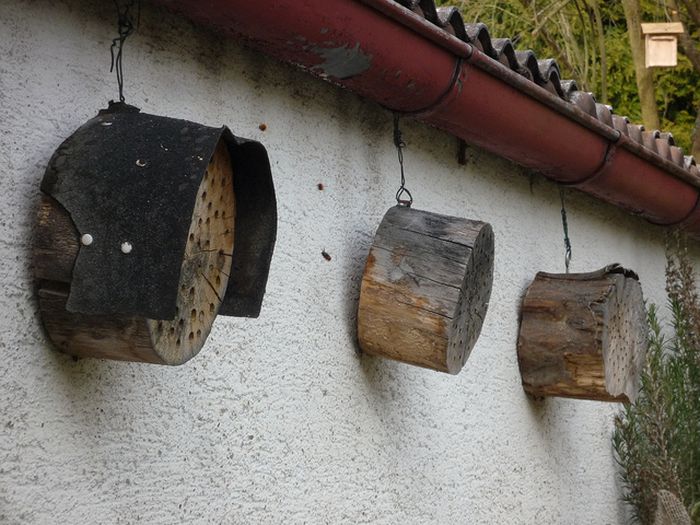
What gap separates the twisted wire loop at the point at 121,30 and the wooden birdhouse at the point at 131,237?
130 millimetres

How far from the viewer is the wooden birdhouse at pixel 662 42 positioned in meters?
7.18

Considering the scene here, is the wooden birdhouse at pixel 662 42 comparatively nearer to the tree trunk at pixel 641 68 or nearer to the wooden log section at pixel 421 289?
the tree trunk at pixel 641 68

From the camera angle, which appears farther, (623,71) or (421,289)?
(623,71)

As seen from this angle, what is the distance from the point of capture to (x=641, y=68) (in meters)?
8.51

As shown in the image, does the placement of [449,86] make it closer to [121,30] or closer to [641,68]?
[121,30]

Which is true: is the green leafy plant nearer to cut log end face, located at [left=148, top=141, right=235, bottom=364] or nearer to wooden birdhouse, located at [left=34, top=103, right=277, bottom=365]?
cut log end face, located at [left=148, top=141, right=235, bottom=364]

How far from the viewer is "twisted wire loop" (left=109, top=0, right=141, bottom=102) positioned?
2244 mm

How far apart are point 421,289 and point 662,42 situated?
5043mm

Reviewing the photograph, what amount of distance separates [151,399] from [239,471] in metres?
0.36

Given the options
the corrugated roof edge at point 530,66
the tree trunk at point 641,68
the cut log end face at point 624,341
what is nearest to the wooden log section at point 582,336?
the cut log end face at point 624,341

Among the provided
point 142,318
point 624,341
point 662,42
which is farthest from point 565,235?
point 662,42

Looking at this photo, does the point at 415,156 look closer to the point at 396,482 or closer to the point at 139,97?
the point at 396,482

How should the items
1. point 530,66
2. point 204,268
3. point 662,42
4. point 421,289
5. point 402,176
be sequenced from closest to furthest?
point 204,268 → point 421,289 → point 402,176 → point 530,66 → point 662,42

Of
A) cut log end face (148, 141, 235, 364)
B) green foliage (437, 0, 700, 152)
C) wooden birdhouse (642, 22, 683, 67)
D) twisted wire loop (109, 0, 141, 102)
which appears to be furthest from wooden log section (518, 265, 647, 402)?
green foliage (437, 0, 700, 152)
